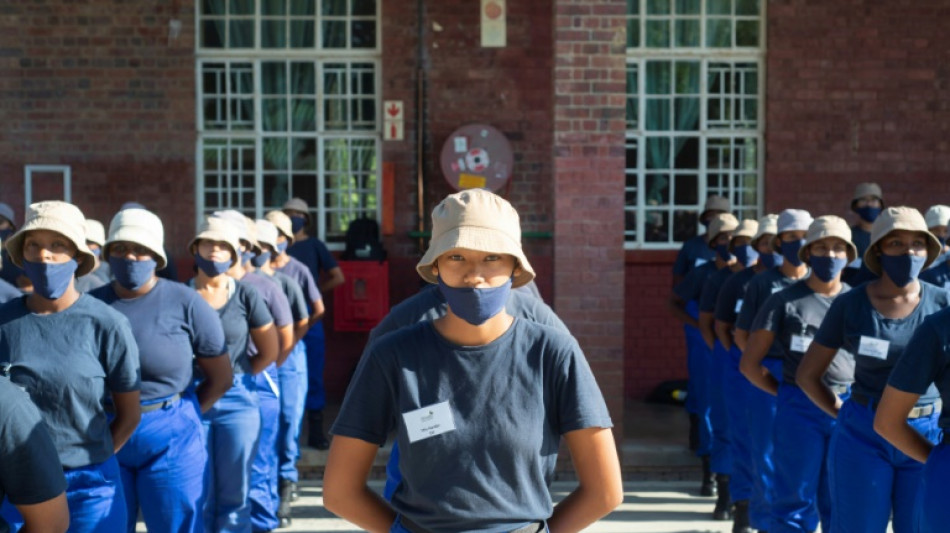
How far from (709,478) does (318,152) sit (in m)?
5.10

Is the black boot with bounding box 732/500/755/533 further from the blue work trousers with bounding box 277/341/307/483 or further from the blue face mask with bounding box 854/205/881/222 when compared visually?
the blue face mask with bounding box 854/205/881/222

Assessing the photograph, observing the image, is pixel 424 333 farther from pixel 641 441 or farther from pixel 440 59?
pixel 440 59

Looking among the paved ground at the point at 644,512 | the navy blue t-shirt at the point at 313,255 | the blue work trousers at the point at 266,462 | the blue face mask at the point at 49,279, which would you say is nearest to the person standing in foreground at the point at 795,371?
the paved ground at the point at 644,512

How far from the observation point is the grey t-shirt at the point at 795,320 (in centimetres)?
596

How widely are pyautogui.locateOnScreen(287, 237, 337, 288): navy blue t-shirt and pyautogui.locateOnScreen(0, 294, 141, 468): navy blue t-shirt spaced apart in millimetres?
5804

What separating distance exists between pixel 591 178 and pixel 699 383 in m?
1.82

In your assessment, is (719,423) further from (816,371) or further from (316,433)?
(316,433)

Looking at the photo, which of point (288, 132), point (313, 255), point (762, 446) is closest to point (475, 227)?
point (762, 446)

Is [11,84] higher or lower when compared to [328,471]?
higher

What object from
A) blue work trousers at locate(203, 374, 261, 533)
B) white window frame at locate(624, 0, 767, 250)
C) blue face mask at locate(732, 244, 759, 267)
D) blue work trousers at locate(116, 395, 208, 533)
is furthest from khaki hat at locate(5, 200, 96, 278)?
white window frame at locate(624, 0, 767, 250)

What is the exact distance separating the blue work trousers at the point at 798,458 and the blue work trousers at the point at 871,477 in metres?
0.78

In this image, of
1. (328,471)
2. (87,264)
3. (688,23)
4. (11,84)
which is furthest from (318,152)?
(328,471)

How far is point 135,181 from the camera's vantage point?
1120 cm

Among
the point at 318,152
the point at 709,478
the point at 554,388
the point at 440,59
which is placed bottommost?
the point at 709,478
